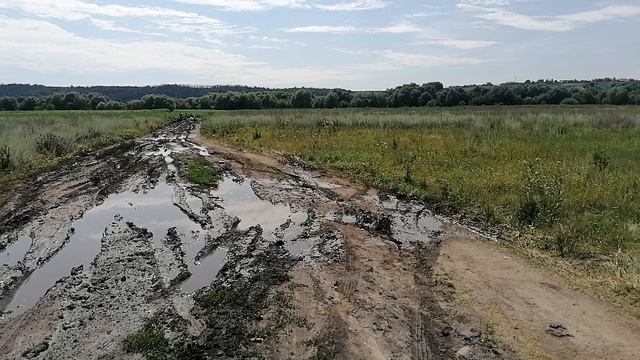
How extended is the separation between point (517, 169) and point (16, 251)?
1116 cm

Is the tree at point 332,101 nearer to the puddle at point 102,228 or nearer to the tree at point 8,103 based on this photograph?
the tree at point 8,103

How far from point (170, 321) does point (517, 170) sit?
33.4 ft

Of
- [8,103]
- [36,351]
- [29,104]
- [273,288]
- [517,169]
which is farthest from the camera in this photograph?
[8,103]

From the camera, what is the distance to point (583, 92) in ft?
213

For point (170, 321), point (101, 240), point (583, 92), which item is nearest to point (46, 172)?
point (101, 240)

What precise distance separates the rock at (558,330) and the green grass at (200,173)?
9354 millimetres

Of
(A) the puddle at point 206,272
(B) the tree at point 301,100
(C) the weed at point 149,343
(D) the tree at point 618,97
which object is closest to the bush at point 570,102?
(D) the tree at point 618,97

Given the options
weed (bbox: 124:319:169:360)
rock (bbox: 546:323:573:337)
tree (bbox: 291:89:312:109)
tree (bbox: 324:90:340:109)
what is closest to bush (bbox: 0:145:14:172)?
weed (bbox: 124:319:169:360)

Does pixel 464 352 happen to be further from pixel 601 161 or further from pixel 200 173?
pixel 200 173

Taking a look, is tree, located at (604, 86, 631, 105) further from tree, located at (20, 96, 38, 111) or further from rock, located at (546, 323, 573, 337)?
tree, located at (20, 96, 38, 111)

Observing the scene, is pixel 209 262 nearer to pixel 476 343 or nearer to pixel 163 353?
pixel 163 353

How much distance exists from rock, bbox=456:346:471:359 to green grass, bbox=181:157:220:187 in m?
9.21

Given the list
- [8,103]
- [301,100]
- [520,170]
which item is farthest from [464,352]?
[8,103]

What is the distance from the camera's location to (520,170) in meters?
12.5
